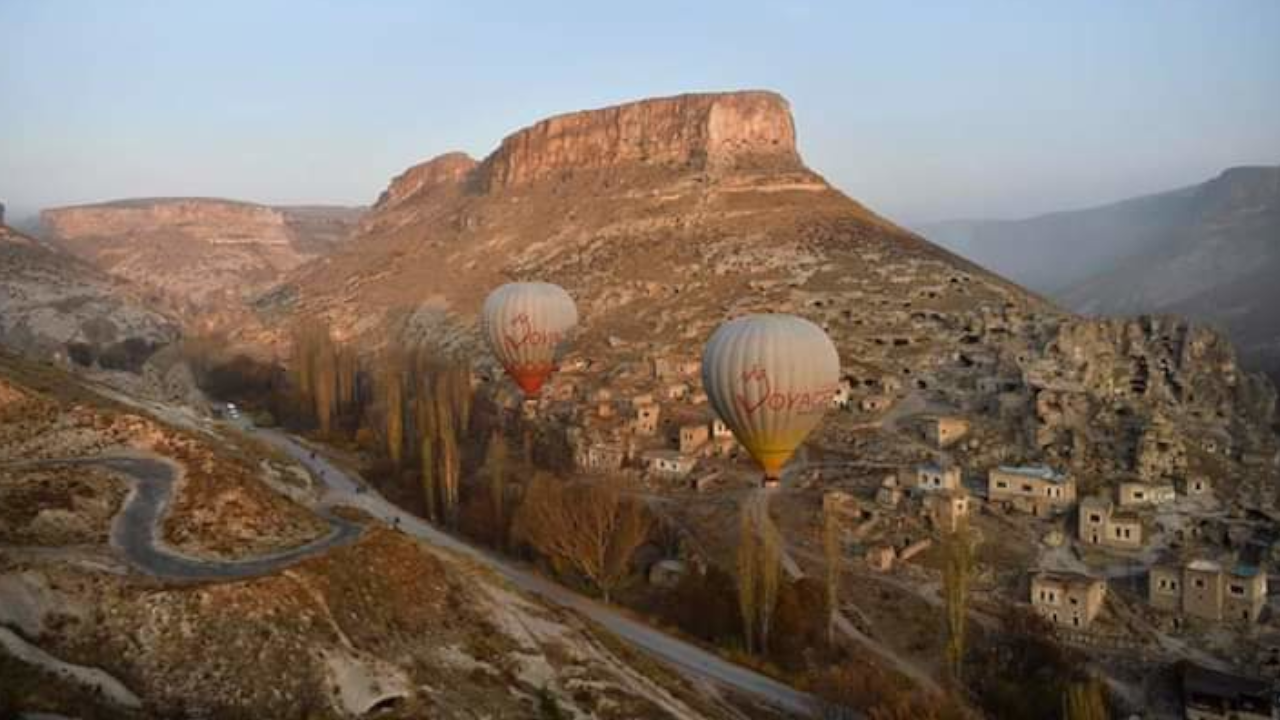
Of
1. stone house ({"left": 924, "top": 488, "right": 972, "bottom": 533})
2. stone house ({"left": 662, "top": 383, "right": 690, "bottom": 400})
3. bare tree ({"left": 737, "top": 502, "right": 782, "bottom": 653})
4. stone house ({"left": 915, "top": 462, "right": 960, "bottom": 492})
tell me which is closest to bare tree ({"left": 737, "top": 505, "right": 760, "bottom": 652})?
bare tree ({"left": 737, "top": 502, "right": 782, "bottom": 653})

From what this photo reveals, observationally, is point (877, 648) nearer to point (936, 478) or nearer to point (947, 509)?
point (947, 509)

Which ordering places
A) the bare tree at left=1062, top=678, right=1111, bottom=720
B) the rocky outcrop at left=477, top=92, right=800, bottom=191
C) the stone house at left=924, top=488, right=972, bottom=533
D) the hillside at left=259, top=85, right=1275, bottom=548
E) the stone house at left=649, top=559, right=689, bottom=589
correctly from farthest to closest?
the rocky outcrop at left=477, top=92, right=800, bottom=191 → the hillside at left=259, top=85, right=1275, bottom=548 → the stone house at left=924, top=488, right=972, bottom=533 → the stone house at left=649, top=559, right=689, bottom=589 → the bare tree at left=1062, top=678, right=1111, bottom=720

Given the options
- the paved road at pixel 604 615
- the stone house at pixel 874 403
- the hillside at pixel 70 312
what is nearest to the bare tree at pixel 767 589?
the paved road at pixel 604 615

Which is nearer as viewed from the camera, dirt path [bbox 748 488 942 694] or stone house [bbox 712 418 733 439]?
dirt path [bbox 748 488 942 694]

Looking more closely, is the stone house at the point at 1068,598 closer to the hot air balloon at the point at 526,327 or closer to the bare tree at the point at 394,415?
the hot air balloon at the point at 526,327

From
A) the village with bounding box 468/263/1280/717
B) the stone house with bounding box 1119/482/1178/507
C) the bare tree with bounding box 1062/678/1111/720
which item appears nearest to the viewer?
the bare tree with bounding box 1062/678/1111/720

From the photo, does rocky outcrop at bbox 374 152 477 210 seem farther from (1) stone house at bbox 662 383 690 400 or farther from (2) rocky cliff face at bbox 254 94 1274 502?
(1) stone house at bbox 662 383 690 400
